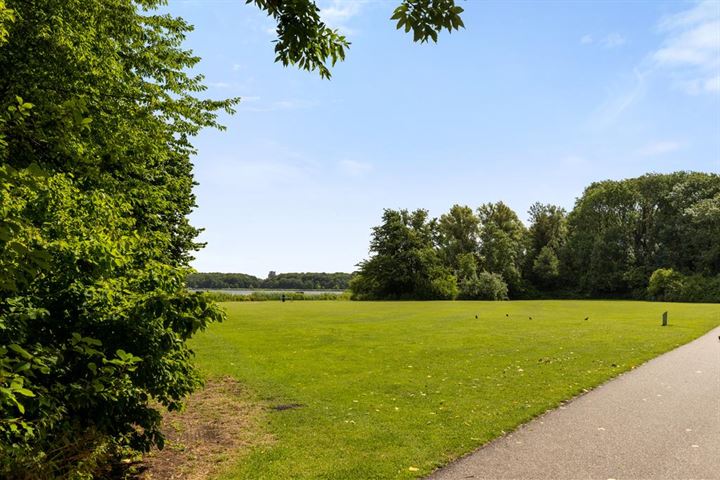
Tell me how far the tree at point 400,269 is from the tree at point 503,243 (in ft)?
47.1

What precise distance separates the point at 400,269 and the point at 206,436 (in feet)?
202

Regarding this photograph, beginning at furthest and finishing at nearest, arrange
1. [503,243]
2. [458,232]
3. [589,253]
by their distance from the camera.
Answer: [458,232] < [503,243] < [589,253]

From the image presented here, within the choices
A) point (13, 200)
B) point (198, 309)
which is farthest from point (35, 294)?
point (198, 309)

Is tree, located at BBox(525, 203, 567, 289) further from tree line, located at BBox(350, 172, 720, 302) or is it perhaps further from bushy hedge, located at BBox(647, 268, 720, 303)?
bushy hedge, located at BBox(647, 268, 720, 303)

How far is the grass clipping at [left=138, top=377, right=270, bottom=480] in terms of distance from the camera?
19.6ft

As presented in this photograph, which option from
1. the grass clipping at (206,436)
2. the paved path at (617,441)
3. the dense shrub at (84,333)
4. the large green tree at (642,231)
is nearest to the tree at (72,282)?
the dense shrub at (84,333)

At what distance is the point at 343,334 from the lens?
2069 cm

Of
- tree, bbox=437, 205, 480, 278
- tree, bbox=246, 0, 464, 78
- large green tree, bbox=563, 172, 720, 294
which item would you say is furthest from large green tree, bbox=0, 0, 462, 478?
tree, bbox=437, 205, 480, 278

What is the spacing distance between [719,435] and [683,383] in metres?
4.22

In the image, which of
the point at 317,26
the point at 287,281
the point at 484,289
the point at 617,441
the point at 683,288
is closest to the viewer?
the point at 317,26

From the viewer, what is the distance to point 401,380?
440 inches

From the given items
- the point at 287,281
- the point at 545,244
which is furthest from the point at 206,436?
the point at 287,281

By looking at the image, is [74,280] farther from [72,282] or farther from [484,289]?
[484,289]

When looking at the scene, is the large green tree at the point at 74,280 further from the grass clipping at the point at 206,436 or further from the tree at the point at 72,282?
the grass clipping at the point at 206,436
